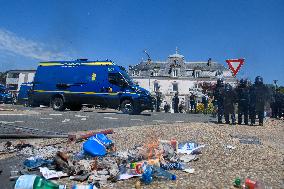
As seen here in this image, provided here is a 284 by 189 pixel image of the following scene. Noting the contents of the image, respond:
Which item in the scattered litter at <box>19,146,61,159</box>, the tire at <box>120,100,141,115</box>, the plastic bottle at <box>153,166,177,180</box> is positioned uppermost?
the tire at <box>120,100,141,115</box>

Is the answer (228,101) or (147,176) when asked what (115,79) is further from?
(147,176)

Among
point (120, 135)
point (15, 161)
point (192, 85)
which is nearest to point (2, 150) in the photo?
point (15, 161)

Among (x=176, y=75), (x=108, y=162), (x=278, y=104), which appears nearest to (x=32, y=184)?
(x=108, y=162)

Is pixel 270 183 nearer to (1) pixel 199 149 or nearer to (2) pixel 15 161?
(1) pixel 199 149

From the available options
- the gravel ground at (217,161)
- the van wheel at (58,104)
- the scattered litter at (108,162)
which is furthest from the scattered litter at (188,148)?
the van wheel at (58,104)

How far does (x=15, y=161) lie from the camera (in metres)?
7.35

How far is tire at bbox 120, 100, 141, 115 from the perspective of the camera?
19.5 metres

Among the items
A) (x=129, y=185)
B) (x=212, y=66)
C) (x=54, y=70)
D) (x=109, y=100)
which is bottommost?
(x=129, y=185)

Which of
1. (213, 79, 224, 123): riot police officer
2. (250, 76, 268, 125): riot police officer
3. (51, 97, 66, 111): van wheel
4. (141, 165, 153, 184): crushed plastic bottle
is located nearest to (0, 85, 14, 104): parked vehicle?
(51, 97, 66, 111): van wheel

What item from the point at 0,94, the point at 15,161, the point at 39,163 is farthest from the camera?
the point at 0,94

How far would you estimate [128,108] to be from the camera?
19578 mm

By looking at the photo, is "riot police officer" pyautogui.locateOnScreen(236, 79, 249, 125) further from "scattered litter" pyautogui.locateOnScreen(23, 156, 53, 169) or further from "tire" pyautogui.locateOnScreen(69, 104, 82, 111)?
"scattered litter" pyautogui.locateOnScreen(23, 156, 53, 169)

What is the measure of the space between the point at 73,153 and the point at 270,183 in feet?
13.6

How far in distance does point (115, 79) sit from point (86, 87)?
191 centimetres
